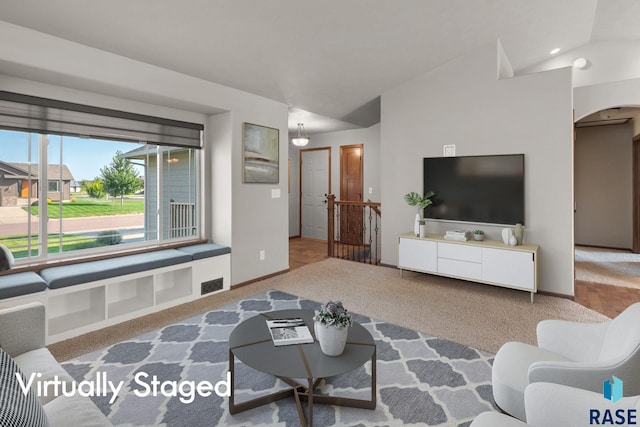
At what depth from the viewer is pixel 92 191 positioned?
136 inches

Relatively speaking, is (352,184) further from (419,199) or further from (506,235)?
(506,235)

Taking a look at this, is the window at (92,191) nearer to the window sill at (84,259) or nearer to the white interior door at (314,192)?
the window sill at (84,259)

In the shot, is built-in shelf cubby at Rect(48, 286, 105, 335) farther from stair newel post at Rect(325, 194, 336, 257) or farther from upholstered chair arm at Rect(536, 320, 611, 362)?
stair newel post at Rect(325, 194, 336, 257)

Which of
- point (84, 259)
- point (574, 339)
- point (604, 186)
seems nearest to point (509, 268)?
point (574, 339)

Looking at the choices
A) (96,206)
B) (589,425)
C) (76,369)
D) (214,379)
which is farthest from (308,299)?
(589,425)

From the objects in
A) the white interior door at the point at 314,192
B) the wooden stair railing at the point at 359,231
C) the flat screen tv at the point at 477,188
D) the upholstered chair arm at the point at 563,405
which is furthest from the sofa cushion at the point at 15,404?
the white interior door at the point at 314,192

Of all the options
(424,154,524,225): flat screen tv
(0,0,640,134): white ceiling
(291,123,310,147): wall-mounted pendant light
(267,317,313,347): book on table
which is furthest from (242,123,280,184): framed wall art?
(267,317,313,347): book on table

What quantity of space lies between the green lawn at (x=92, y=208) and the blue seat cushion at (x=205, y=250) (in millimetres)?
695

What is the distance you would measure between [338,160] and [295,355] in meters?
6.24

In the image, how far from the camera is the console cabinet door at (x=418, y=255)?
4367 millimetres

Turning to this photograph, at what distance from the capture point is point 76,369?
7.78ft

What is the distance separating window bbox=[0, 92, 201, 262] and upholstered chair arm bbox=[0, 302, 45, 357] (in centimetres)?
159

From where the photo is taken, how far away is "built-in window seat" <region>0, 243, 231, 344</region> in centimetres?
272

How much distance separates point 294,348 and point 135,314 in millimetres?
2152
